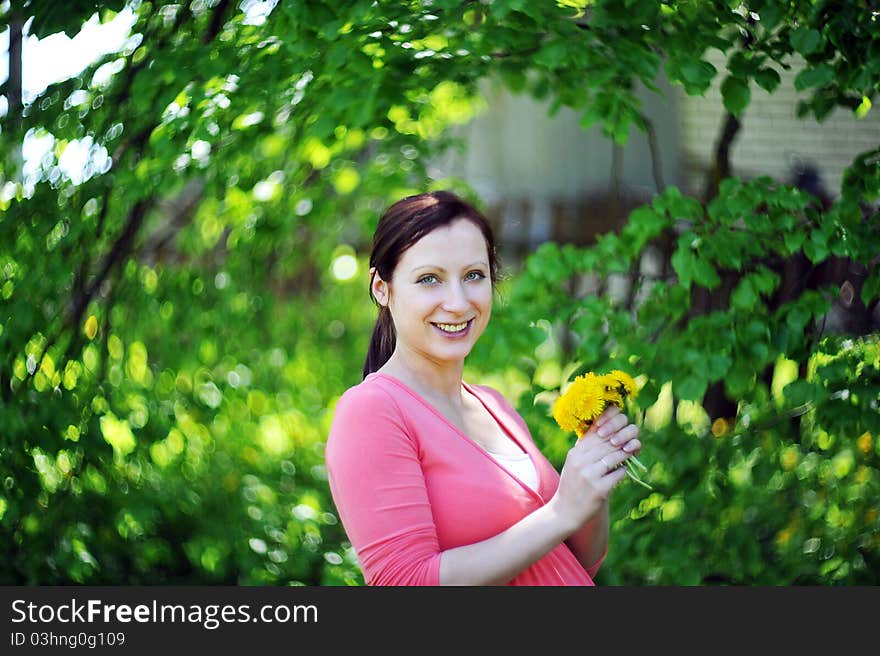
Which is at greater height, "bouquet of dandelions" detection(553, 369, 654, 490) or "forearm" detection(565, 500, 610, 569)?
"bouquet of dandelions" detection(553, 369, 654, 490)

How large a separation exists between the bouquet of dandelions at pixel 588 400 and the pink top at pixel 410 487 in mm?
139

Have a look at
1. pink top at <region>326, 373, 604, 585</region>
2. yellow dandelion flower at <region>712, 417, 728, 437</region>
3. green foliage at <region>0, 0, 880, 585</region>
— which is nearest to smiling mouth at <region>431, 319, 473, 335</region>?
pink top at <region>326, 373, 604, 585</region>

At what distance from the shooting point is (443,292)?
68.8 inches

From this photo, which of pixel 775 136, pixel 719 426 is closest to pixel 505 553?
pixel 719 426

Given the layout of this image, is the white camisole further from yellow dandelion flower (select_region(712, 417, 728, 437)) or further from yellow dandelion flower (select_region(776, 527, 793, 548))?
yellow dandelion flower (select_region(712, 417, 728, 437))

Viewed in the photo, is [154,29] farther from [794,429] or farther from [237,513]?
[794,429]

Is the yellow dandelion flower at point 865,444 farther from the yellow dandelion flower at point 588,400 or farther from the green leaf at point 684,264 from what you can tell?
the yellow dandelion flower at point 588,400

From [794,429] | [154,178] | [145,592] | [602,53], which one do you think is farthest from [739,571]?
[154,178]

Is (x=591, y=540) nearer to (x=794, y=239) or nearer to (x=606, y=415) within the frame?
(x=606, y=415)

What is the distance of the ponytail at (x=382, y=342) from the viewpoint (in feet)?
6.48

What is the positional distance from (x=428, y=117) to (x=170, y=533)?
6.83 feet

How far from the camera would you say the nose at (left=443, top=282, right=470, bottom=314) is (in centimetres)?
174

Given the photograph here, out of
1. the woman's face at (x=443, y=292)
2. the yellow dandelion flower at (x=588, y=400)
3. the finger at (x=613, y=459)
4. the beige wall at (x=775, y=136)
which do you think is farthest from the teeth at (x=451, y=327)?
the beige wall at (x=775, y=136)

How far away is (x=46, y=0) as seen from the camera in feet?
8.27
